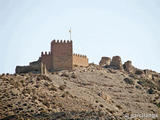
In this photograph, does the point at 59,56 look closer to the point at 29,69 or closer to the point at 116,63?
the point at 29,69

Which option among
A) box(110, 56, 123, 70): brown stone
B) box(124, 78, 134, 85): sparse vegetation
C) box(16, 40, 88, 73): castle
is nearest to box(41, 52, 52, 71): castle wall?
box(16, 40, 88, 73): castle

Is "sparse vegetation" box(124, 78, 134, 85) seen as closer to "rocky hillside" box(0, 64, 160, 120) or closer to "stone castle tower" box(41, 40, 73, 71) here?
"rocky hillside" box(0, 64, 160, 120)

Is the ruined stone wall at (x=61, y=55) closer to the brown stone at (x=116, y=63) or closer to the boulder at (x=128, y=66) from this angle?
the brown stone at (x=116, y=63)

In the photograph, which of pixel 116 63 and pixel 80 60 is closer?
pixel 80 60

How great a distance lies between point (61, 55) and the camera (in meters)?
71.9

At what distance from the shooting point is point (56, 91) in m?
60.0

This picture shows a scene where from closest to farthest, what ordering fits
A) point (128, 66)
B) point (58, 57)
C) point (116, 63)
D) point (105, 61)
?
point (58, 57), point (116, 63), point (128, 66), point (105, 61)

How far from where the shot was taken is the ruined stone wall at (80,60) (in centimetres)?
7412

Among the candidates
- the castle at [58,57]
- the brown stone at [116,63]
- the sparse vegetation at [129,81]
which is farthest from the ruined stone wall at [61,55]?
the brown stone at [116,63]

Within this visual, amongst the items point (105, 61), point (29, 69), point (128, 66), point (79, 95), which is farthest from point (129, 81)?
point (29, 69)

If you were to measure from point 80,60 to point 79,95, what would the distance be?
49.0 feet

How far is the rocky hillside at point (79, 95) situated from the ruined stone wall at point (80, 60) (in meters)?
0.92

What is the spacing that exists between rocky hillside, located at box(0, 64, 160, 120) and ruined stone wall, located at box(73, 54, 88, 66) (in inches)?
36.2

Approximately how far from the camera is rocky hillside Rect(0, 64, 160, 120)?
2031 inches
